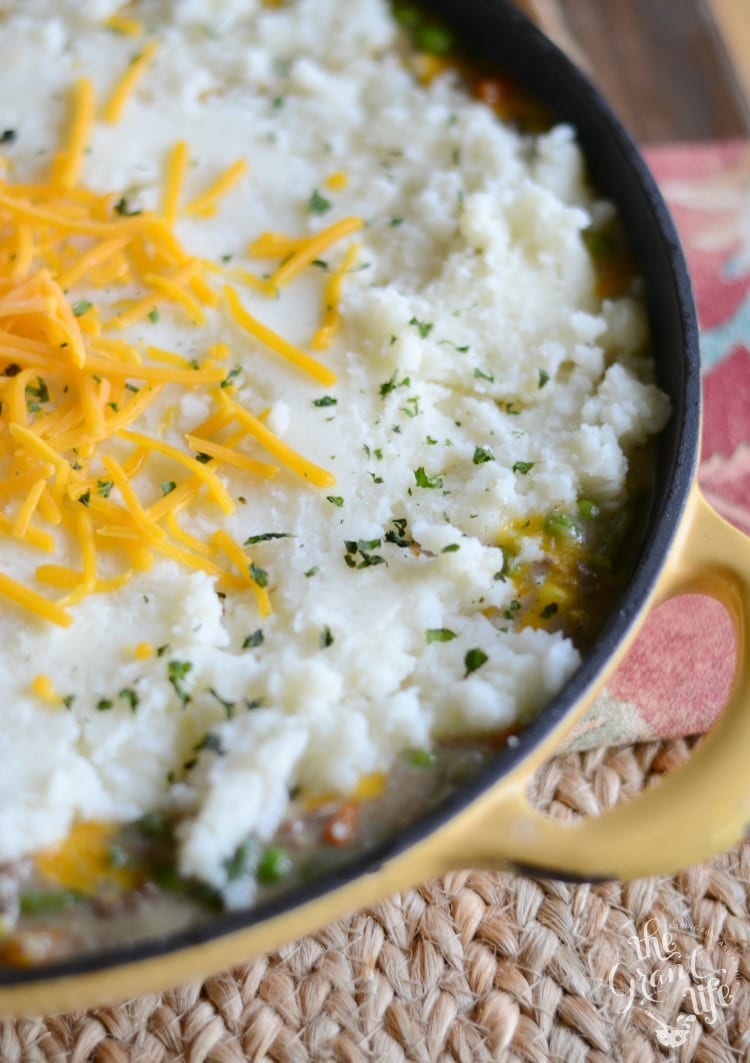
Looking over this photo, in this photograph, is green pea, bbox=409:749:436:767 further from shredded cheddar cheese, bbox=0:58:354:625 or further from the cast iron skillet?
shredded cheddar cheese, bbox=0:58:354:625

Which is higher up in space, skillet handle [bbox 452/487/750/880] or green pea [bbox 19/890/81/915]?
skillet handle [bbox 452/487/750/880]

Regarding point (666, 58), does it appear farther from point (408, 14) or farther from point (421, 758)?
point (421, 758)

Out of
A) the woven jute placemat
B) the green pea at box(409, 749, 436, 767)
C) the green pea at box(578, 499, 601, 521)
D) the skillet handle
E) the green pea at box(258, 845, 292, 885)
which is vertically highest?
the green pea at box(578, 499, 601, 521)

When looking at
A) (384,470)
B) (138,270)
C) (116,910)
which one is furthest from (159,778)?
(138,270)

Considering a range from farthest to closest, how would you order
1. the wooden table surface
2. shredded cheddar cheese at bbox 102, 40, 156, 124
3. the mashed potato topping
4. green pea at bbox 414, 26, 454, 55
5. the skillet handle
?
the wooden table surface → green pea at bbox 414, 26, 454, 55 → shredded cheddar cheese at bbox 102, 40, 156, 124 → the mashed potato topping → the skillet handle

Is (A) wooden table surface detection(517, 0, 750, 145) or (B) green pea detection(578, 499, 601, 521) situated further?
(A) wooden table surface detection(517, 0, 750, 145)

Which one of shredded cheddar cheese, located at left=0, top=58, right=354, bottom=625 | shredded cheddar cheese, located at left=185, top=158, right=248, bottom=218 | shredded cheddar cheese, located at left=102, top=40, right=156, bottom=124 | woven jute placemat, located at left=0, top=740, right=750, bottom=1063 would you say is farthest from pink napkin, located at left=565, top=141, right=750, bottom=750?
shredded cheddar cheese, located at left=102, top=40, right=156, bottom=124

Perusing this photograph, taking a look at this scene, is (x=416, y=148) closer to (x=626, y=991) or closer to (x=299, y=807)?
(x=299, y=807)
